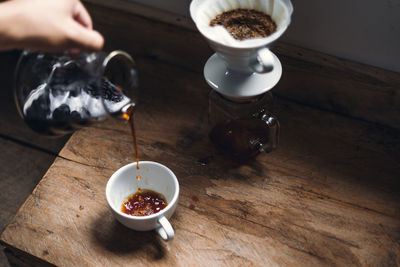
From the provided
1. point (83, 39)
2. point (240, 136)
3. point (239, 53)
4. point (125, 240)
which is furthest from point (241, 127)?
point (83, 39)

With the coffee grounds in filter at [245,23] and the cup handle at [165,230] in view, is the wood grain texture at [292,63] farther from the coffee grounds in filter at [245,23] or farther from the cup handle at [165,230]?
the cup handle at [165,230]

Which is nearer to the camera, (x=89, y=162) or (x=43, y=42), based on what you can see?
(x=43, y=42)

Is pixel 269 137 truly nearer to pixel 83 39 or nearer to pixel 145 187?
pixel 145 187

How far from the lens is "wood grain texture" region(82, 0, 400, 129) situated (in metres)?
1.02

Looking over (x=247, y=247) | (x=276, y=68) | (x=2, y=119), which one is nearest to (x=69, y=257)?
(x=247, y=247)

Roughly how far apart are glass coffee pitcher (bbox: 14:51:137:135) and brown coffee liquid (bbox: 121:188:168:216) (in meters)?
0.23

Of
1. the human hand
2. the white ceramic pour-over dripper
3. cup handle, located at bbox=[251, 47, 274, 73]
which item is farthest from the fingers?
cup handle, located at bbox=[251, 47, 274, 73]

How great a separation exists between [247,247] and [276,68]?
0.38 m

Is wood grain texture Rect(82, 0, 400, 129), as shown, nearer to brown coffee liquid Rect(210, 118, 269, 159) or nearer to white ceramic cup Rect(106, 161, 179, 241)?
Answer: brown coffee liquid Rect(210, 118, 269, 159)

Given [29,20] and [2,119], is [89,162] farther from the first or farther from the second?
[2,119]

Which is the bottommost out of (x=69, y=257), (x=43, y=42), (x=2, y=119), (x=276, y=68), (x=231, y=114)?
(x=2, y=119)

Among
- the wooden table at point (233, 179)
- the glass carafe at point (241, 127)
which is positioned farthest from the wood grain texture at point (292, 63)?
the glass carafe at point (241, 127)

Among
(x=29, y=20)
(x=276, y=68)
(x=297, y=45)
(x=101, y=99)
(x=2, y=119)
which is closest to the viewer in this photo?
(x=29, y=20)

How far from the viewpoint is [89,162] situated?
0.98 m
